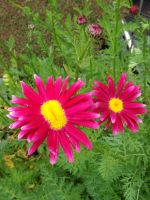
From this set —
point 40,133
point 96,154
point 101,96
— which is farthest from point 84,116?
point 96,154

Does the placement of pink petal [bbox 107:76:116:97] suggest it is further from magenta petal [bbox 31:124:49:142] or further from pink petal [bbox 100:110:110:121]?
magenta petal [bbox 31:124:49:142]

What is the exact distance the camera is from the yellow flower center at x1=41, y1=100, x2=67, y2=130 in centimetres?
109

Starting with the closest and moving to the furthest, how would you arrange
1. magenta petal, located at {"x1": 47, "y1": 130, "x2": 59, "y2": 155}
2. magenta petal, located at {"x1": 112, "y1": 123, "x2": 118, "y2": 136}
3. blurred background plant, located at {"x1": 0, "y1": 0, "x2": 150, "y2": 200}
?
magenta petal, located at {"x1": 47, "y1": 130, "x2": 59, "y2": 155}
magenta petal, located at {"x1": 112, "y1": 123, "x2": 118, "y2": 136}
blurred background plant, located at {"x1": 0, "y1": 0, "x2": 150, "y2": 200}

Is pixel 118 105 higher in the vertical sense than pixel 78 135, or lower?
higher

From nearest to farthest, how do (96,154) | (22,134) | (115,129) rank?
(22,134) → (115,129) → (96,154)

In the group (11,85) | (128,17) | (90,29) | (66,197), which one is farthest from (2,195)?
(128,17)

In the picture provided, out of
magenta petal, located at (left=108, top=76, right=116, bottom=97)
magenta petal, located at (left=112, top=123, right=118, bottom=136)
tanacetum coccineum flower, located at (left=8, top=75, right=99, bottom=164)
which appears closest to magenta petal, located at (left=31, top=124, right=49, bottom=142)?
tanacetum coccineum flower, located at (left=8, top=75, right=99, bottom=164)

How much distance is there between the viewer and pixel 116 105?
51.8 inches

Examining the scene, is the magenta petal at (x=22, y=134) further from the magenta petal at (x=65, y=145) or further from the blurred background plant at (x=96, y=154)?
the blurred background plant at (x=96, y=154)

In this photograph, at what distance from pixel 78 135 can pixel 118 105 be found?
0.29 metres

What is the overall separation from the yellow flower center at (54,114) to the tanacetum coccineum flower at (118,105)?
0.17 metres

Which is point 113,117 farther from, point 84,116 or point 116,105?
point 84,116

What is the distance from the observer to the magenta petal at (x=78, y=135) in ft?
3.48

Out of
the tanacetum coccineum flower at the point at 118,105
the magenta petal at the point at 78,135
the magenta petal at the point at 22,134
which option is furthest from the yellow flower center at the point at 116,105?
the magenta petal at the point at 22,134
